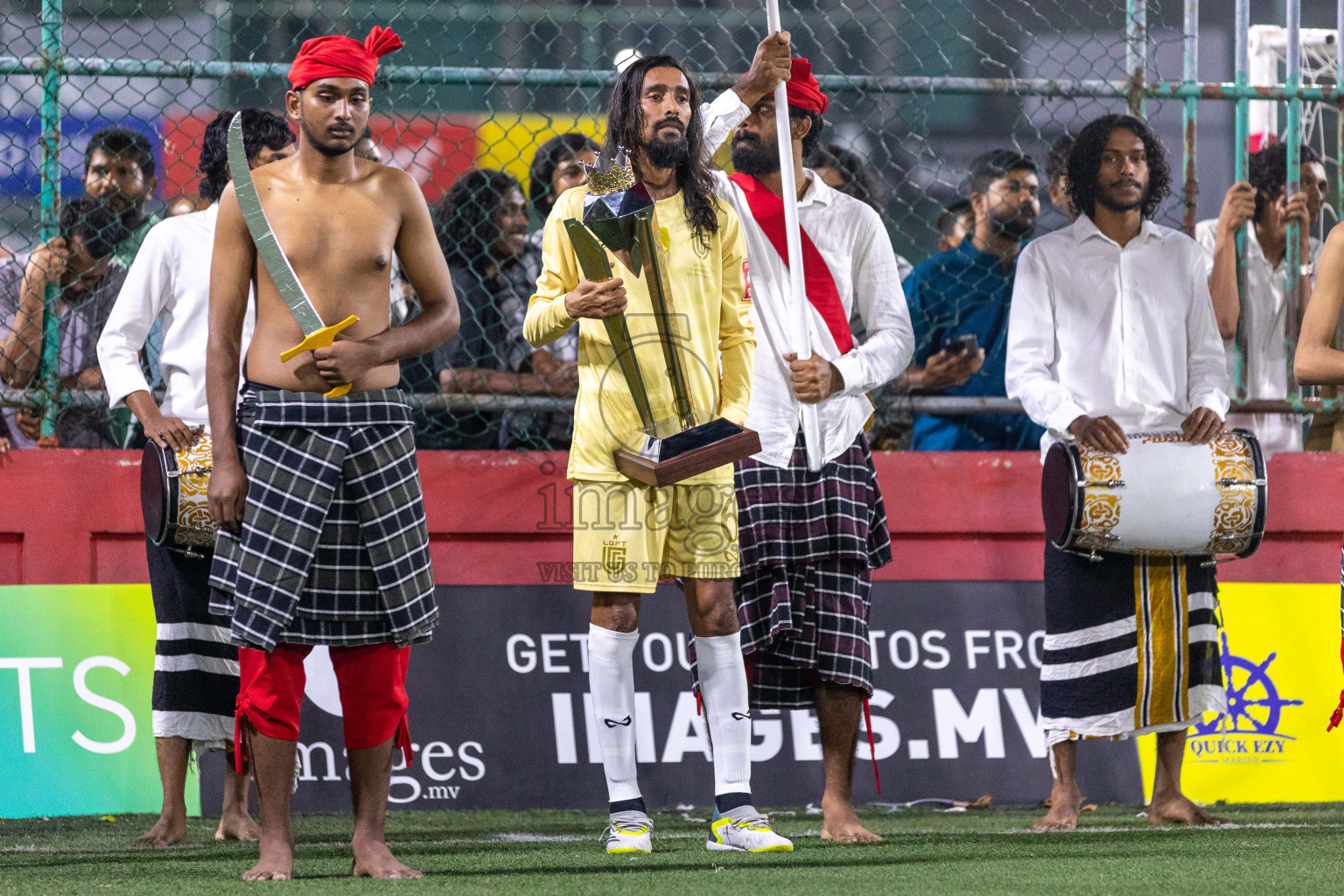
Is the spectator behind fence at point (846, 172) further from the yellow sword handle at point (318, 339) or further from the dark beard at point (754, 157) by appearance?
the yellow sword handle at point (318, 339)

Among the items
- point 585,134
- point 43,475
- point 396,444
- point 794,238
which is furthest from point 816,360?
point 43,475

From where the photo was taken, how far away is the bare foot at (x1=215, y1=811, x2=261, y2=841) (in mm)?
4875

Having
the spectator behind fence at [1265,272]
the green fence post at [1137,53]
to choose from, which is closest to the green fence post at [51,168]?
the green fence post at [1137,53]

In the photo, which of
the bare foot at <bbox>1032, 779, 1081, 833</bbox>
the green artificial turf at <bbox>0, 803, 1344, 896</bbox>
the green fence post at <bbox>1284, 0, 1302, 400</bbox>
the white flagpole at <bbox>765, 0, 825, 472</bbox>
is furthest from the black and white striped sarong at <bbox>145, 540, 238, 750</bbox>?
the green fence post at <bbox>1284, 0, 1302, 400</bbox>

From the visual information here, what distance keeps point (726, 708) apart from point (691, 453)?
0.68 meters

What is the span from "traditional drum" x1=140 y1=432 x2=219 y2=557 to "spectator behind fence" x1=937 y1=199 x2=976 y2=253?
3244mm

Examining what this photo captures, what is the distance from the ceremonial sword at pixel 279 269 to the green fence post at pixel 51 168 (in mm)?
1932

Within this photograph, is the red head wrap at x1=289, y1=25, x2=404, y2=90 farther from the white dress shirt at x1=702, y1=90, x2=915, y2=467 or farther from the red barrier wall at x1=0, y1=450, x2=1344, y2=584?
the red barrier wall at x1=0, y1=450, x2=1344, y2=584

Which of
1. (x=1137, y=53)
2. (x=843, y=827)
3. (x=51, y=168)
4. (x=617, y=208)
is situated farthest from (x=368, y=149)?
(x=843, y=827)

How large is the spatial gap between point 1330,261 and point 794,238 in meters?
1.51

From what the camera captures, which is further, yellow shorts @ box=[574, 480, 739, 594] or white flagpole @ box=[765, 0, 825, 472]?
white flagpole @ box=[765, 0, 825, 472]

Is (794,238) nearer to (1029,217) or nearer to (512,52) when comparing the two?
(1029,217)

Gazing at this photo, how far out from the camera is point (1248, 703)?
570 centimetres

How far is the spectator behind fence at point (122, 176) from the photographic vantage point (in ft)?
18.9
